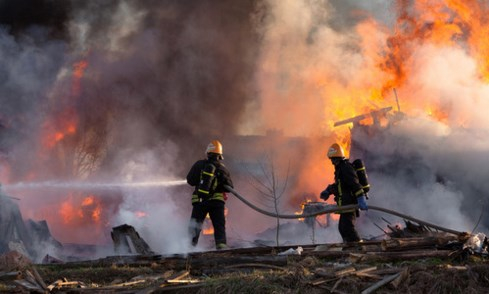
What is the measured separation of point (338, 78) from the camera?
73.8 ft

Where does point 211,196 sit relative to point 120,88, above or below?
below

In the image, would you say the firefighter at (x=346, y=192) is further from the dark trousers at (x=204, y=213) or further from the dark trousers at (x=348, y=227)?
the dark trousers at (x=204, y=213)

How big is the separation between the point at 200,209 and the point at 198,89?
13253 mm

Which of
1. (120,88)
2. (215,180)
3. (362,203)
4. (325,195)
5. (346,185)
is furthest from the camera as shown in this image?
(120,88)

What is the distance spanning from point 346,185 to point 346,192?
11cm

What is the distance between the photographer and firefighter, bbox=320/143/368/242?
25.0ft

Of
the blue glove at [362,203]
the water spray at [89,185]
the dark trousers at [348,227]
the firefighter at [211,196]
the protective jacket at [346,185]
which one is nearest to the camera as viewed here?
the blue glove at [362,203]

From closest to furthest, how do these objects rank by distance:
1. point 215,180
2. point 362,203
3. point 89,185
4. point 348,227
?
point 362,203 < point 348,227 < point 215,180 < point 89,185

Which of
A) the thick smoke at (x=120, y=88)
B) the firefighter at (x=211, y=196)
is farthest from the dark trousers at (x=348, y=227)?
the thick smoke at (x=120, y=88)

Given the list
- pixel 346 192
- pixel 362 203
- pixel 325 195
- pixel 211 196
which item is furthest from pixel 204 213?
pixel 362 203

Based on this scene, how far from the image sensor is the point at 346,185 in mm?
7867

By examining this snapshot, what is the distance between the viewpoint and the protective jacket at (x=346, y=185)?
770 cm

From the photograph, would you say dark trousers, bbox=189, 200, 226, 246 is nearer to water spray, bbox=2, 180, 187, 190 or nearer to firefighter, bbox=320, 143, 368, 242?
firefighter, bbox=320, 143, 368, 242

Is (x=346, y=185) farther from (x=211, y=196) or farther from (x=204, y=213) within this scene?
(x=204, y=213)
